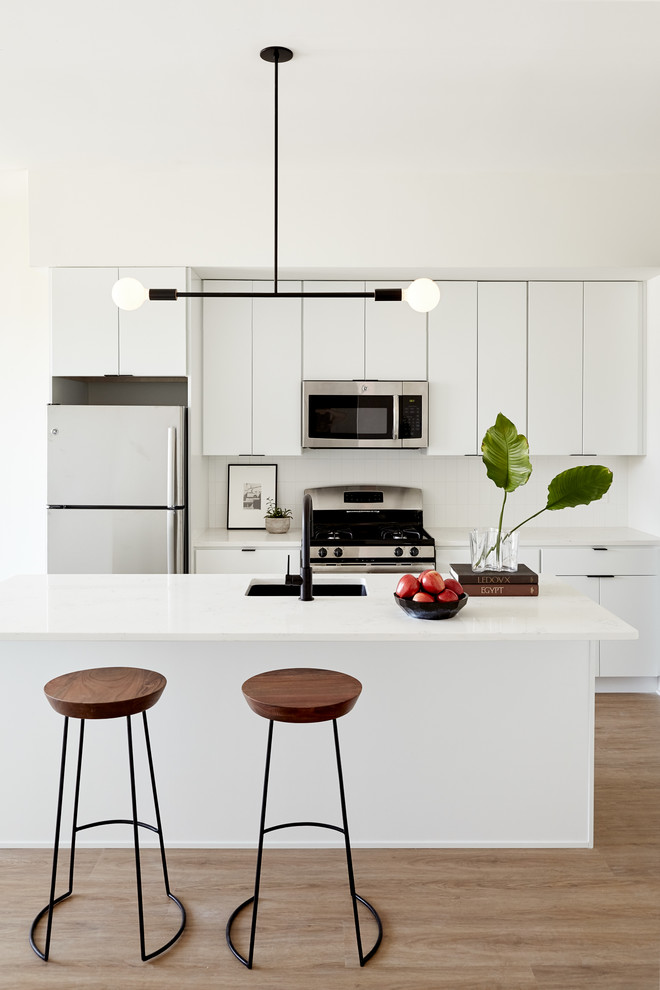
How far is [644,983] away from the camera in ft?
6.60

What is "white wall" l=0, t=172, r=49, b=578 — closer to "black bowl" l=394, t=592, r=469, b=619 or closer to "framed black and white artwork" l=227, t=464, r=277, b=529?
"framed black and white artwork" l=227, t=464, r=277, b=529

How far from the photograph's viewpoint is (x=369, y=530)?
4863 millimetres

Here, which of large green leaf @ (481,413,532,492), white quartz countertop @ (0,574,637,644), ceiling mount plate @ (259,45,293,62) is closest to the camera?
white quartz countertop @ (0,574,637,644)

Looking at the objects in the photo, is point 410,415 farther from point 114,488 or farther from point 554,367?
point 114,488

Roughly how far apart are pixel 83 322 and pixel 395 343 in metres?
1.81

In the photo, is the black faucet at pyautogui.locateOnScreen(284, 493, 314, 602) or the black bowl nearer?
the black bowl

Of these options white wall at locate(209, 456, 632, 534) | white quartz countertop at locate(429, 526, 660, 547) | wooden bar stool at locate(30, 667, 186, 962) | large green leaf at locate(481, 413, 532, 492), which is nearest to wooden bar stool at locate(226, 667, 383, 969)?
wooden bar stool at locate(30, 667, 186, 962)

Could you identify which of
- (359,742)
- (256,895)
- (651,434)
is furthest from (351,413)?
(256,895)

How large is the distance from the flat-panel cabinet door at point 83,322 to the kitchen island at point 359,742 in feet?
6.52

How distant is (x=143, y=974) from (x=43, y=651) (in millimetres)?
1093

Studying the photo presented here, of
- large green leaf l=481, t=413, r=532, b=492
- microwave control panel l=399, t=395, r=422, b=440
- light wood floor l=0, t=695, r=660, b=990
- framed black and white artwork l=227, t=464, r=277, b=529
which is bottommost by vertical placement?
light wood floor l=0, t=695, r=660, b=990

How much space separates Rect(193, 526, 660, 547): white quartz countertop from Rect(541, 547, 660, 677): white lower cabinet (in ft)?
0.17

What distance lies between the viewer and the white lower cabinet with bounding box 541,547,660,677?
4.43 meters

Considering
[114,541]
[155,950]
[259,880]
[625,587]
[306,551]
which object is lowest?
[155,950]
